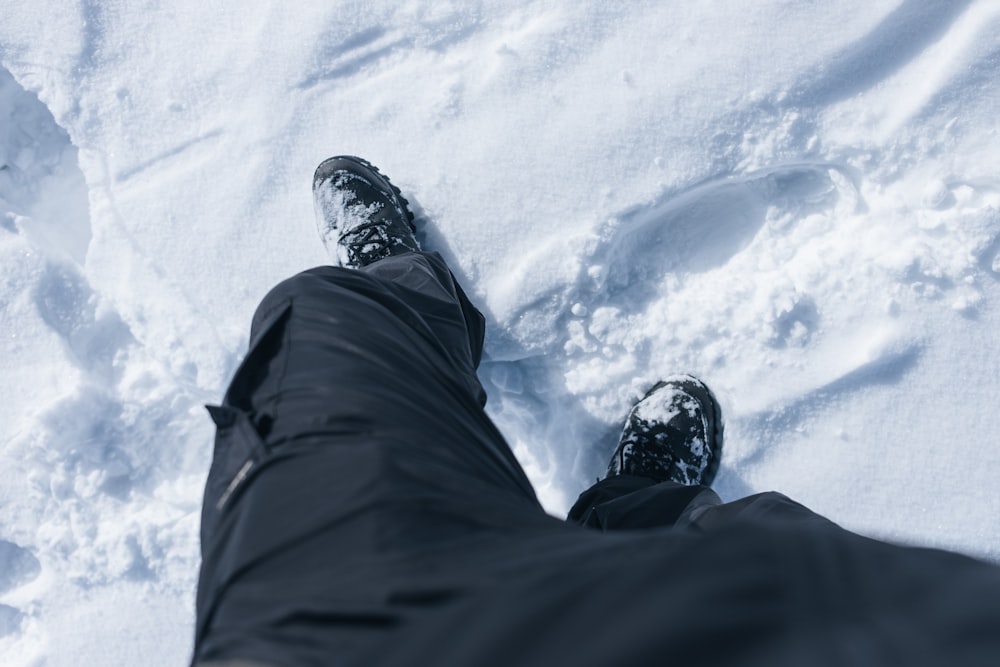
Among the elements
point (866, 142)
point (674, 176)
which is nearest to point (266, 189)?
point (674, 176)

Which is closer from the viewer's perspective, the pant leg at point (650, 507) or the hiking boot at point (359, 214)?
the pant leg at point (650, 507)

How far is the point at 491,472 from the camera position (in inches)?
37.5

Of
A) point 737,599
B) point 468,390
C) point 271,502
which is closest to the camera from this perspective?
point 737,599

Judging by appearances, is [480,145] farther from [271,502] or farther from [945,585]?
[945,585]

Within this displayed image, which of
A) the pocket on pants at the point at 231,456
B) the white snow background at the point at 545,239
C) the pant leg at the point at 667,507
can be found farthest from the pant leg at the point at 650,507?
the pocket on pants at the point at 231,456

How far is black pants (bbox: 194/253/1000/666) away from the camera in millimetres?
496

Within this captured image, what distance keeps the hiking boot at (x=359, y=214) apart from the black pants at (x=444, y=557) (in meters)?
0.38

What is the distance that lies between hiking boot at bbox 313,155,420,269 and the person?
315 mm

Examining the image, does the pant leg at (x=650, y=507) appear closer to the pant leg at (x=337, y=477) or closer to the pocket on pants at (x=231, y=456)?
the pant leg at (x=337, y=477)

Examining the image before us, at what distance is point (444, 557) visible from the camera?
69 centimetres

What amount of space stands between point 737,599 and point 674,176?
46.0 inches

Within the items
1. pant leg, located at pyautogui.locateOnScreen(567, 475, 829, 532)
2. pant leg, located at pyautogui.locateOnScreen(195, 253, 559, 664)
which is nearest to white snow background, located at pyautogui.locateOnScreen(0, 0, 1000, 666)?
pant leg, located at pyautogui.locateOnScreen(567, 475, 829, 532)

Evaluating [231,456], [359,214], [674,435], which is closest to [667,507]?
[674,435]

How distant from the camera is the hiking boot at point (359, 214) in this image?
1.54m
